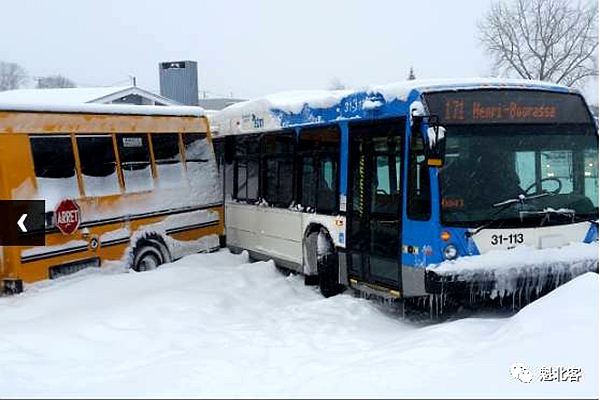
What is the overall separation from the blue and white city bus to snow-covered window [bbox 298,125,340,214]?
0.19 feet

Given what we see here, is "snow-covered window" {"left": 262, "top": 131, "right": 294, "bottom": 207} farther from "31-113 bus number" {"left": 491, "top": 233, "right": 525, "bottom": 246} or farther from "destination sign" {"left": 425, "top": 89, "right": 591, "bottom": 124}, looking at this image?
"31-113 bus number" {"left": 491, "top": 233, "right": 525, "bottom": 246}

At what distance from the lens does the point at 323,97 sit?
1006 cm

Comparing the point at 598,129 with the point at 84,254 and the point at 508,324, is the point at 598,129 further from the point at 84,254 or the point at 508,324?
the point at 84,254

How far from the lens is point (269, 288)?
10.1 meters

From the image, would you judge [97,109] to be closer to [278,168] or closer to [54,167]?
[54,167]

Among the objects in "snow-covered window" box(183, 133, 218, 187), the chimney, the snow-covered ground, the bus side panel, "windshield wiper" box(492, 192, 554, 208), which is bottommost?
the snow-covered ground

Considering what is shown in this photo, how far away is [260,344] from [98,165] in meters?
4.89

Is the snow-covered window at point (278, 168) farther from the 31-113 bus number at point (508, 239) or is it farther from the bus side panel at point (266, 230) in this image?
the 31-113 bus number at point (508, 239)

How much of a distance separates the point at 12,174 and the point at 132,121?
2537 mm

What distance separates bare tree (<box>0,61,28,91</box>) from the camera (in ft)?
353

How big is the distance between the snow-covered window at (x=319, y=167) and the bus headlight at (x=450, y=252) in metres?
2.35

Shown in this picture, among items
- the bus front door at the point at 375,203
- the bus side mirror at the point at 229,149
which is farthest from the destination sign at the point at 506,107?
the bus side mirror at the point at 229,149

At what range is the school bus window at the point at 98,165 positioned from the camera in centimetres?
1033

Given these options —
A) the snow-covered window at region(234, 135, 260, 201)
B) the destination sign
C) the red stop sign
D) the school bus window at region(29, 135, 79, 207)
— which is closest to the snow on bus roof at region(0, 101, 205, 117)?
the school bus window at region(29, 135, 79, 207)
